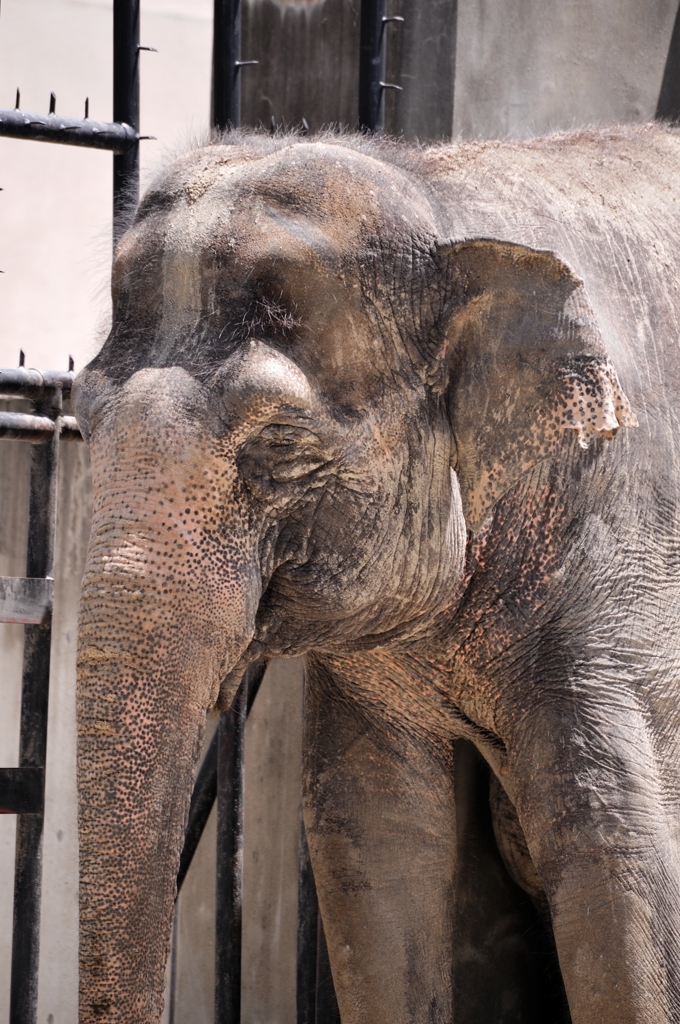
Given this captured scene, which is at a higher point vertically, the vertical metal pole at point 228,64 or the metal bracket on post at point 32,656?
the vertical metal pole at point 228,64

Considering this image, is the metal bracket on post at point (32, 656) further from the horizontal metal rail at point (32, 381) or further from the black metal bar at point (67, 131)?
the black metal bar at point (67, 131)

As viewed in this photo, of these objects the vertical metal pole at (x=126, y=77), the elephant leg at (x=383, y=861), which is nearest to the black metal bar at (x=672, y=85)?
the vertical metal pole at (x=126, y=77)

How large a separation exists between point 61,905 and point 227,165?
1.98m

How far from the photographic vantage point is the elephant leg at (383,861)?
2.56m

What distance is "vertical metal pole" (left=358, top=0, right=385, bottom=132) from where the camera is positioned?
2.88m

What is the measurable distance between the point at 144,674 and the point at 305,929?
5.08 ft

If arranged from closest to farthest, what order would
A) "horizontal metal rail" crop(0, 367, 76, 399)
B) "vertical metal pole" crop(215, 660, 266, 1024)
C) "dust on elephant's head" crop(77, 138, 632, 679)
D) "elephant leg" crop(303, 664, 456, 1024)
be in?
"dust on elephant's head" crop(77, 138, 632, 679)
"horizontal metal rail" crop(0, 367, 76, 399)
"elephant leg" crop(303, 664, 456, 1024)
"vertical metal pole" crop(215, 660, 266, 1024)

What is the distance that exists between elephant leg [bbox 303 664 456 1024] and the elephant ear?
0.67m

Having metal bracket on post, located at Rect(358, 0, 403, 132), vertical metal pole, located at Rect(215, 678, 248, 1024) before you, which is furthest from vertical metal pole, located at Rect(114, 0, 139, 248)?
vertical metal pole, located at Rect(215, 678, 248, 1024)

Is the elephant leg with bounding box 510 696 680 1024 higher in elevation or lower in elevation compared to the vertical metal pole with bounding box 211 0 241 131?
lower

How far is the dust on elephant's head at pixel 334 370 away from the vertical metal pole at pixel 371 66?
0.78m

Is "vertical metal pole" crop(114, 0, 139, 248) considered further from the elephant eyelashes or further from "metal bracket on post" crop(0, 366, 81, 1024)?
the elephant eyelashes

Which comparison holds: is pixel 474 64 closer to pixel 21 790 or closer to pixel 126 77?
pixel 126 77

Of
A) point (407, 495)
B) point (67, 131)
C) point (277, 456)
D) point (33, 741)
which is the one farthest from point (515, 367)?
point (33, 741)
